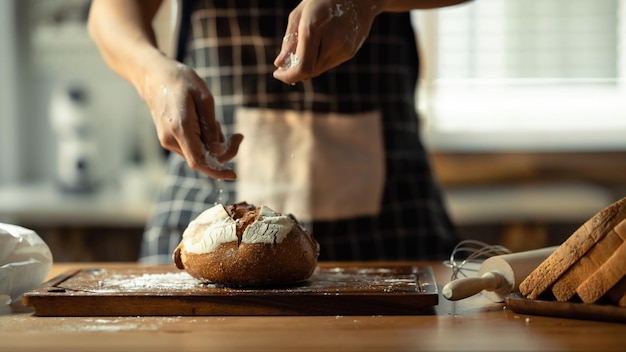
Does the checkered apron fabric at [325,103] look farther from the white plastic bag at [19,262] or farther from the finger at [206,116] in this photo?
the white plastic bag at [19,262]

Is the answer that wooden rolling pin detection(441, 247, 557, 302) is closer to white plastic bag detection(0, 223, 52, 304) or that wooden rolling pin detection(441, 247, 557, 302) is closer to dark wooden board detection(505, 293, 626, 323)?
dark wooden board detection(505, 293, 626, 323)

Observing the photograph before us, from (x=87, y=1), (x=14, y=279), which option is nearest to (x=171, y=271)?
(x=14, y=279)

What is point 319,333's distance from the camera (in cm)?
93

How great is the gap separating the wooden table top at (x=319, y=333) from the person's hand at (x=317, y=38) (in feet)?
0.98

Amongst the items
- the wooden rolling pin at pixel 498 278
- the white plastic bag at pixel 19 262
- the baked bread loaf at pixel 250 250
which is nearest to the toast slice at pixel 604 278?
the wooden rolling pin at pixel 498 278

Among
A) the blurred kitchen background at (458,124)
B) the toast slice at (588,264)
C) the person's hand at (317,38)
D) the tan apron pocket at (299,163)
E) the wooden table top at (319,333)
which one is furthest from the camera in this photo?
the blurred kitchen background at (458,124)

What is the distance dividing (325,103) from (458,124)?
5.87 ft

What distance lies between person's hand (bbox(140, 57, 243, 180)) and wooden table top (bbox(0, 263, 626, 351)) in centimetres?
29

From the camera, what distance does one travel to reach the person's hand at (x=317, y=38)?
3.54 ft

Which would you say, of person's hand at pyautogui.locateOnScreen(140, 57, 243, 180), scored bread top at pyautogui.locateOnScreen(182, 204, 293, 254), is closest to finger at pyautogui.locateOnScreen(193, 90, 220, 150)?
person's hand at pyautogui.locateOnScreen(140, 57, 243, 180)

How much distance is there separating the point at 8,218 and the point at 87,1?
882mm

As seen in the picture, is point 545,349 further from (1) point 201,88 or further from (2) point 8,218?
(2) point 8,218

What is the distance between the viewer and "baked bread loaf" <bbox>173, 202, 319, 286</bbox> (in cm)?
112

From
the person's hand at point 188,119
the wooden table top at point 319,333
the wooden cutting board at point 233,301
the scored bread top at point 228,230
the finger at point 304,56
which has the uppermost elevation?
the finger at point 304,56
